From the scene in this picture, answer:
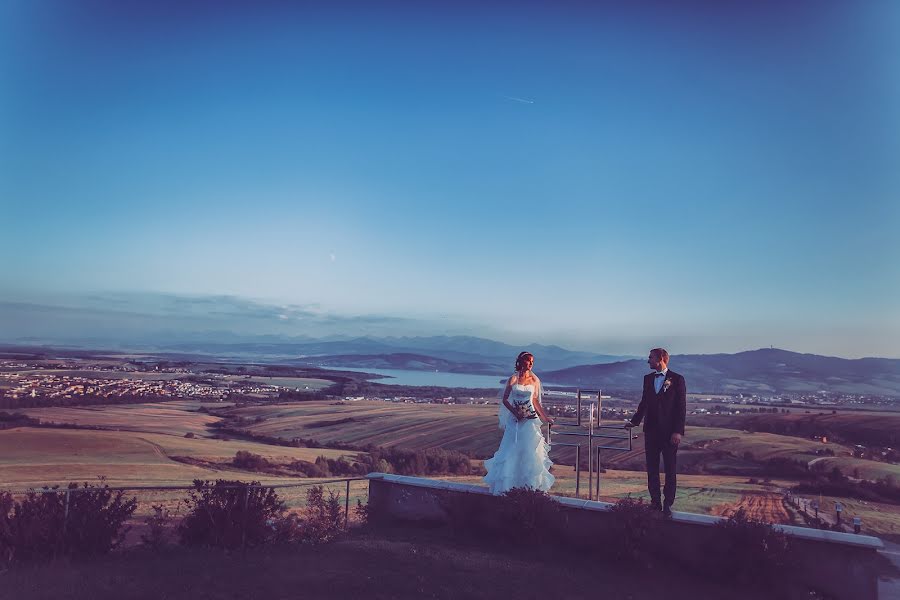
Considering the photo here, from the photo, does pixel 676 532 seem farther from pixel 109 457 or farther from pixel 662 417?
pixel 109 457

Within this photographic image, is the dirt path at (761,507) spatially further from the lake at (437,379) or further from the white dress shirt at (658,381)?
the lake at (437,379)

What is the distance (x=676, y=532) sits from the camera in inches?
289

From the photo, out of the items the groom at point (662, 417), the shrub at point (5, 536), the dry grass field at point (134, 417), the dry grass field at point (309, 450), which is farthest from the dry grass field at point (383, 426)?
the shrub at point (5, 536)

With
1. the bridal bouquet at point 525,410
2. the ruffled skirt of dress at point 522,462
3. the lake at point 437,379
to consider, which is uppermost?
the bridal bouquet at point 525,410

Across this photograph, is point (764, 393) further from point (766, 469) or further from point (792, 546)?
point (792, 546)

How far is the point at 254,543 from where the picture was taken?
805cm

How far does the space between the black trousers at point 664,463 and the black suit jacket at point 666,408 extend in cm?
8

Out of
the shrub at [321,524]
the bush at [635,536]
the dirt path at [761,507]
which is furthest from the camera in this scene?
the dirt path at [761,507]

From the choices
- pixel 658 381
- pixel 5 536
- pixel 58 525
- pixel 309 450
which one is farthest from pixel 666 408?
pixel 309 450

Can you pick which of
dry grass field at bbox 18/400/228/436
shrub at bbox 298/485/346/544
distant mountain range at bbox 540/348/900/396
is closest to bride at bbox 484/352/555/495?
shrub at bbox 298/485/346/544

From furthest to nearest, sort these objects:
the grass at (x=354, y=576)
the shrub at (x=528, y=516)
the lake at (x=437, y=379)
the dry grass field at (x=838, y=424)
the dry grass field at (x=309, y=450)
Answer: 1. the lake at (x=437, y=379)
2. the dry grass field at (x=838, y=424)
3. the dry grass field at (x=309, y=450)
4. the shrub at (x=528, y=516)
5. the grass at (x=354, y=576)

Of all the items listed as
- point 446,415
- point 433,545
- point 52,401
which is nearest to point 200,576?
point 433,545

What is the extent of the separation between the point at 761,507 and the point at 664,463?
328 inches

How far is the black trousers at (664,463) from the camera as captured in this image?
777cm
